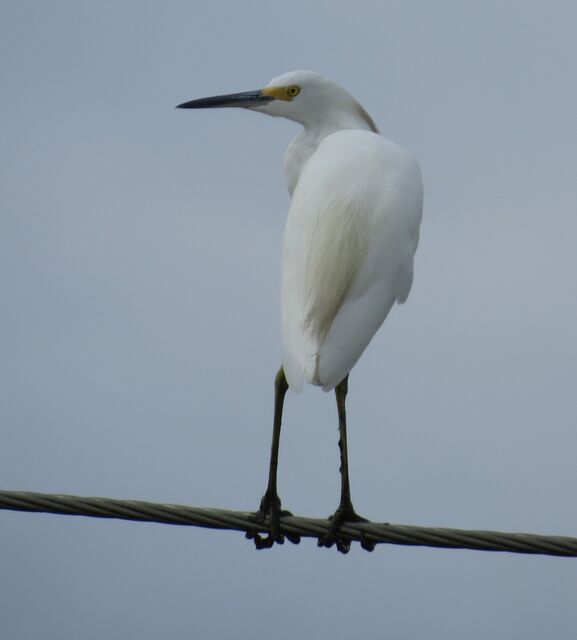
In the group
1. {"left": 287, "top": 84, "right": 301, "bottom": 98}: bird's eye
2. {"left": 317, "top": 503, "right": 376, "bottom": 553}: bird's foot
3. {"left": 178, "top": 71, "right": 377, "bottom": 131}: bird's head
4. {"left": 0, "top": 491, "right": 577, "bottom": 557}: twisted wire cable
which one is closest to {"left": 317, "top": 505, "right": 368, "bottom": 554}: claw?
{"left": 317, "top": 503, "right": 376, "bottom": 553}: bird's foot

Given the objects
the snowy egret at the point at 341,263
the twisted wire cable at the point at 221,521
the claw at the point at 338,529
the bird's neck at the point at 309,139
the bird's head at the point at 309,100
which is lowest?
the twisted wire cable at the point at 221,521

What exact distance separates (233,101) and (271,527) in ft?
7.39

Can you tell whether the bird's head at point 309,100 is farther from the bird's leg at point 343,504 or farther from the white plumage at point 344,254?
the bird's leg at point 343,504

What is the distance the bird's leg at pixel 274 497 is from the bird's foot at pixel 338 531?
104 mm

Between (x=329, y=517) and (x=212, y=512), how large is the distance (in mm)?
1081

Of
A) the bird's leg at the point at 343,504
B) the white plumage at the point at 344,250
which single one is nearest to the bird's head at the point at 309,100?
the white plumage at the point at 344,250

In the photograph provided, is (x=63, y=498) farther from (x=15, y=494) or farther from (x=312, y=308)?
(x=312, y=308)

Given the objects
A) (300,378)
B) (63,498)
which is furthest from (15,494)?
(300,378)

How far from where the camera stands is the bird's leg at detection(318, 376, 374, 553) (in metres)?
4.71

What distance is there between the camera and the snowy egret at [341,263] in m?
4.56

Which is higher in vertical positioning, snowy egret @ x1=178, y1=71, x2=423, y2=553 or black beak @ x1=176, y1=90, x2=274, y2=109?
black beak @ x1=176, y1=90, x2=274, y2=109

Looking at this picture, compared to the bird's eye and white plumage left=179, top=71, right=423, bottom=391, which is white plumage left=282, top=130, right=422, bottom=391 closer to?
white plumage left=179, top=71, right=423, bottom=391

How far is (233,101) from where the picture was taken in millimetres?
6125

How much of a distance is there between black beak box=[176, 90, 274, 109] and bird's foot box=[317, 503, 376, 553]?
2.04 m
